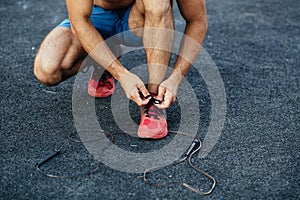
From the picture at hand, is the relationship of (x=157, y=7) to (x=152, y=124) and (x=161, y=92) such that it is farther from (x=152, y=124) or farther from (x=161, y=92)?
(x=152, y=124)

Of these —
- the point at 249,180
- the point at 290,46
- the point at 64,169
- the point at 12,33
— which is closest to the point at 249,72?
the point at 290,46

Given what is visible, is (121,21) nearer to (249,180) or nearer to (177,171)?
(177,171)

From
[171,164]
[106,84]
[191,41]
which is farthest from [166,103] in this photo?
[106,84]

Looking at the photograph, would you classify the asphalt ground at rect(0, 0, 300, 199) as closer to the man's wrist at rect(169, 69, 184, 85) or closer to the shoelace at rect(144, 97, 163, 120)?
the shoelace at rect(144, 97, 163, 120)

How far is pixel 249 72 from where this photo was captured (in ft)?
10.5

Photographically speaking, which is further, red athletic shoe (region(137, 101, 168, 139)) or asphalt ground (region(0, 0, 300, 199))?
red athletic shoe (region(137, 101, 168, 139))

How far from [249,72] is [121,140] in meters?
1.19

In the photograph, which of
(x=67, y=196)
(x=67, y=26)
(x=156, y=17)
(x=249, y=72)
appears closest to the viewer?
(x=67, y=196)

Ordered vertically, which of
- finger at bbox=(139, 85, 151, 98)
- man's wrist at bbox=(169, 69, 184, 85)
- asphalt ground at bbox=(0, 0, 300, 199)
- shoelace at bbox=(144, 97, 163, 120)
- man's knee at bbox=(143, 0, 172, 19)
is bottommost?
asphalt ground at bbox=(0, 0, 300, 199)

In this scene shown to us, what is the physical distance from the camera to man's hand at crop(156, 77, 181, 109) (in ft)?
7.61

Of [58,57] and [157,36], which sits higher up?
[157,36]

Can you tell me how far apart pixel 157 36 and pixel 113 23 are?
0.40m

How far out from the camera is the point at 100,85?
111 inches

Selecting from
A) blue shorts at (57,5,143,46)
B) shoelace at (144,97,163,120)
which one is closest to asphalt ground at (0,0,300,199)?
shoelace at (144,97,163,120)
